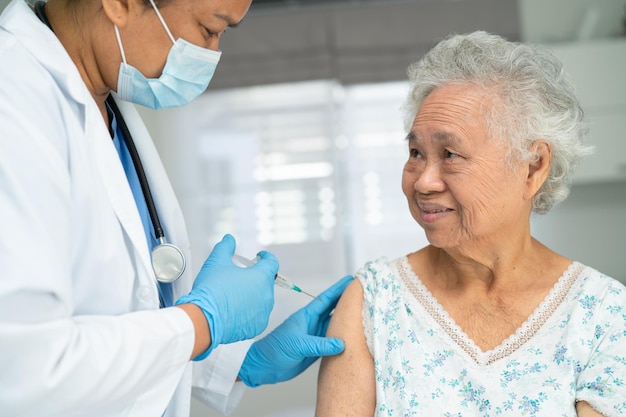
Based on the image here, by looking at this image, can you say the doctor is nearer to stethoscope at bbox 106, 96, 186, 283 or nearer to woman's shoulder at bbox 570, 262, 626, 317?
stethoscope at bbox 106, 96, 186, 283

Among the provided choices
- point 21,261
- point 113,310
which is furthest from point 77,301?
point 21,261

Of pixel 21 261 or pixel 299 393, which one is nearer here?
pixel 21 261

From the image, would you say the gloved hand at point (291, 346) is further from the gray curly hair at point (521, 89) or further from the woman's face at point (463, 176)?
the gray curly hair at point (521, 89)

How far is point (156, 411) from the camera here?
112 cm

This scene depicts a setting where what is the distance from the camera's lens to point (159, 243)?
1.33 meters

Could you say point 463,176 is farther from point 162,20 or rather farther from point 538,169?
point 162,20

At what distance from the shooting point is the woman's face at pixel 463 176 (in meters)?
1.32

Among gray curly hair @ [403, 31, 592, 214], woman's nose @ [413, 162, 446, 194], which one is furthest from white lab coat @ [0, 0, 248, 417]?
gray curly hair @ [403, 31, 592, 214]

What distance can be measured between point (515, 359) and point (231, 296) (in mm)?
540

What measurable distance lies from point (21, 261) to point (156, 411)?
1.26 ft

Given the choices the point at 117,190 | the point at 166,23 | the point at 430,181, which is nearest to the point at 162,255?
the point at 117,190

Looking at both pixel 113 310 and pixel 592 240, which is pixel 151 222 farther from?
pixel 592 240

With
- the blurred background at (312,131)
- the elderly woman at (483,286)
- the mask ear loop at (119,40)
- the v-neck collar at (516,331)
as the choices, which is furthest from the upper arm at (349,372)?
the blurred background at (312,131)

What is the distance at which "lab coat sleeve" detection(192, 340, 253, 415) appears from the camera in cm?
150
